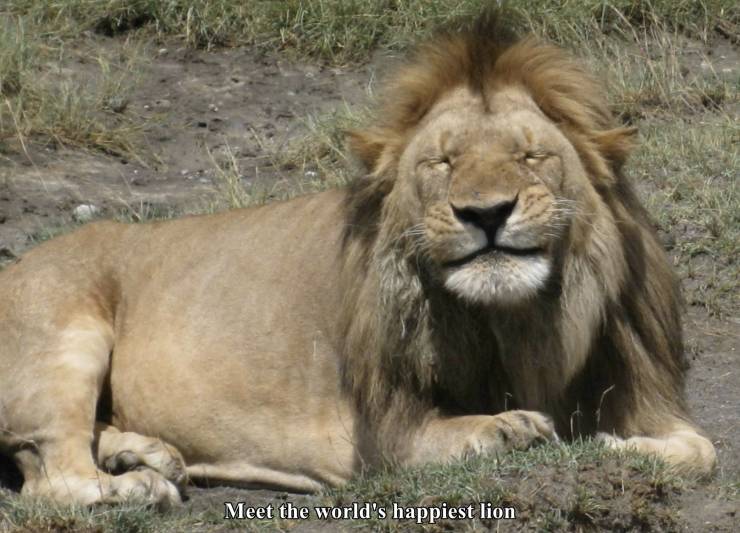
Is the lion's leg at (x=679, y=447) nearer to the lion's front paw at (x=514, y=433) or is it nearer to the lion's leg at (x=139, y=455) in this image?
the lion's front paw at (x=514, y=433)

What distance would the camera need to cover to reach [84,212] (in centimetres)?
711

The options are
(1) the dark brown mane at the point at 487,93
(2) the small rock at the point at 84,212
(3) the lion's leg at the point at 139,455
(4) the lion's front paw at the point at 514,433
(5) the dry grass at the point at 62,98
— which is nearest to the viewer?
(4) the lion's front paw at the point at 514,433

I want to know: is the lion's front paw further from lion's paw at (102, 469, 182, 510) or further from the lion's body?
lion's paw at (102, 469, 182, 510)

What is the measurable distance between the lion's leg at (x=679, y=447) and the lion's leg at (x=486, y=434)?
228mm

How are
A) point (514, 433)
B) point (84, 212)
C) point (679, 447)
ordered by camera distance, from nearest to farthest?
point (514, 433), point (679, 447), point (84, 212)

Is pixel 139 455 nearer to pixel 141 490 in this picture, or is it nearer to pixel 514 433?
pixel 141 490

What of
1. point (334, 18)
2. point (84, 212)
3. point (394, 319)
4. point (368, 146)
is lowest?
point (84, 212)

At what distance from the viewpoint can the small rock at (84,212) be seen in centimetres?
707

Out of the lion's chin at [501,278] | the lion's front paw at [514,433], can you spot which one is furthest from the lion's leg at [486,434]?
the lion's chin at [501,278]

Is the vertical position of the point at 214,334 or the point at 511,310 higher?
the point at 511,310

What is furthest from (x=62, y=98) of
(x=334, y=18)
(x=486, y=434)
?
(x=486, y=434)

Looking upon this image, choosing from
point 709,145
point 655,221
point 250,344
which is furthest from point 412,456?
point 709,145

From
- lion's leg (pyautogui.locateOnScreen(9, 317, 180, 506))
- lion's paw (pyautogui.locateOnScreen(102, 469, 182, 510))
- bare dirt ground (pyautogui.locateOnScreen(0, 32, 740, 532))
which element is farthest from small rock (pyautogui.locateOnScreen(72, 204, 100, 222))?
lion's paw (pyautogui.locateOnScreen(102, 469, 182, 510))

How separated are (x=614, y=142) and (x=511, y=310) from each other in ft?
1.91
